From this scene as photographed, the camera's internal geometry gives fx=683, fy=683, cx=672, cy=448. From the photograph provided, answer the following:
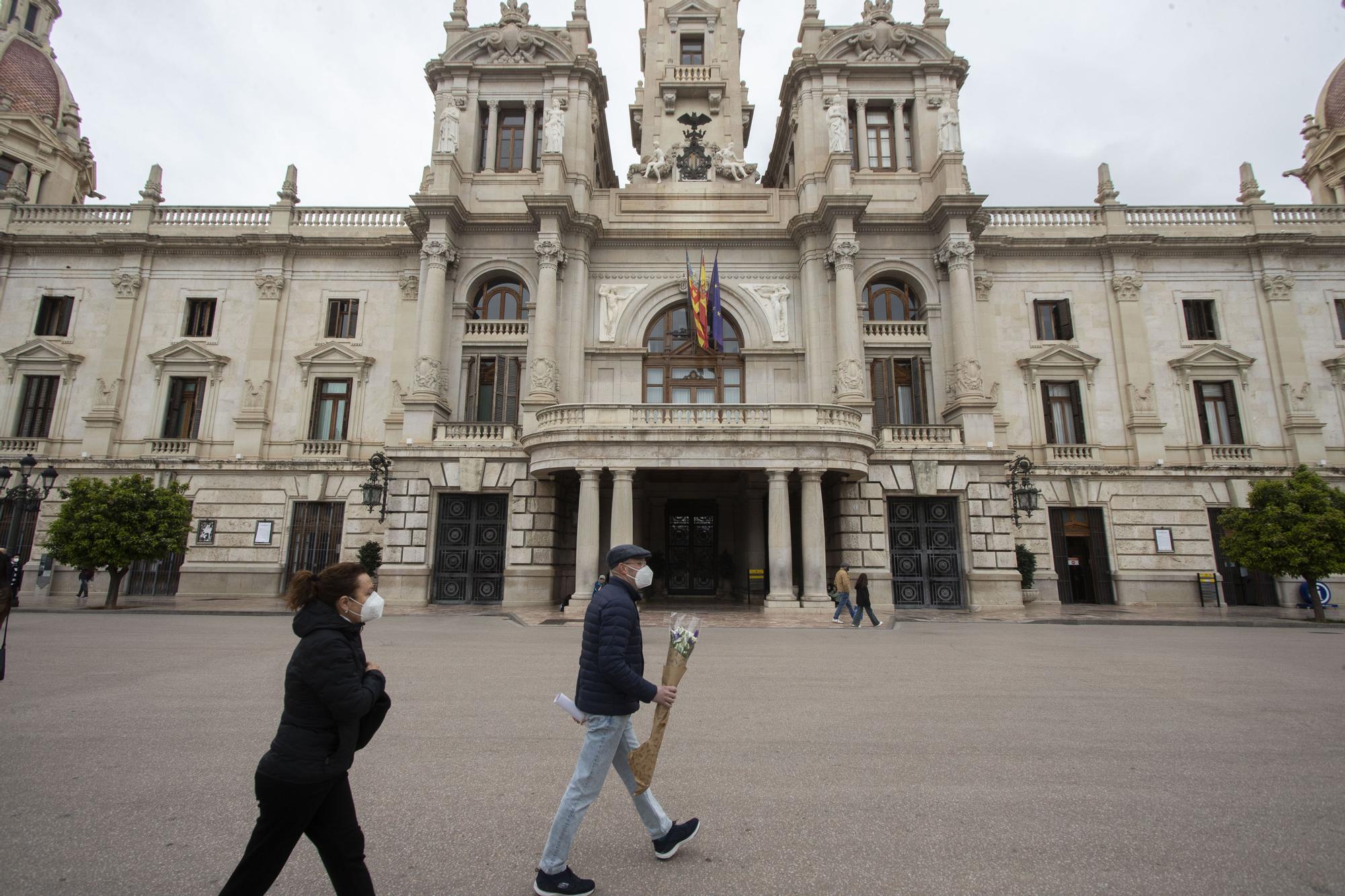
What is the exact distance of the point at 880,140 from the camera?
101ft

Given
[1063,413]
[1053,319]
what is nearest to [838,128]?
[1053,319]

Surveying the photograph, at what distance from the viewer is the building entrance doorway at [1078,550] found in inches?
1089

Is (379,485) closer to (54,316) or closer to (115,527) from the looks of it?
(115,527)

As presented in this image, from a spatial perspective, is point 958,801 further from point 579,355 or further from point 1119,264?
point 1119,264

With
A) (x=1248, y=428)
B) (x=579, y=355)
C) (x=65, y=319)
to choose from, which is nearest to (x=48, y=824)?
(x=579, y=355)

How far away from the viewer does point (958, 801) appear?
5.68 metres

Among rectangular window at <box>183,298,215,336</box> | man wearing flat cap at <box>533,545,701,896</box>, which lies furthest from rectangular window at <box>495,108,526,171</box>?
man wearing flat cap at <box>533,545,701,896</box>

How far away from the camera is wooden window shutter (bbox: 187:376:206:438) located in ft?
96.8

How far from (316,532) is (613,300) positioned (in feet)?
51.2

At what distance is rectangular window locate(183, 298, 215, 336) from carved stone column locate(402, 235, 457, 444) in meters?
10.1

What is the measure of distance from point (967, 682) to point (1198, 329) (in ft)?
92.1

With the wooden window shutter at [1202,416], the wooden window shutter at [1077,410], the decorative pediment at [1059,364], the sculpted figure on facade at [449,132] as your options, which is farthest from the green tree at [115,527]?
the wooden window shutter at [1202,416]

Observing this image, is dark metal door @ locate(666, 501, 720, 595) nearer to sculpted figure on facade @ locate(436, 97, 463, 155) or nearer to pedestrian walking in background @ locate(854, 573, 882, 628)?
pedestrian walking in background @ locate(854, 573, 882, 628)

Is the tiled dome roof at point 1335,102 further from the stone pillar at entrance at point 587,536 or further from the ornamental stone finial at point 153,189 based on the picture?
the ornamental stone finial at point 153,189
